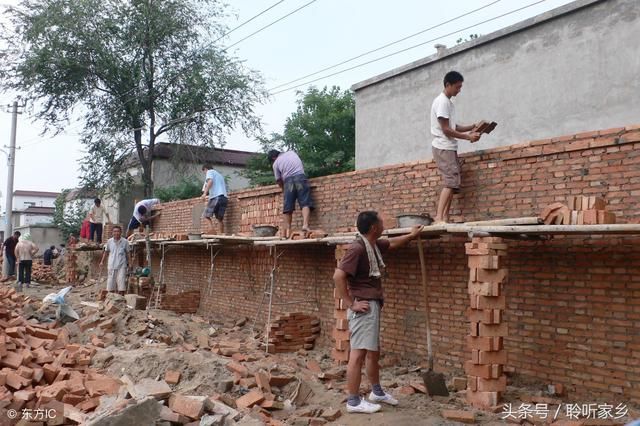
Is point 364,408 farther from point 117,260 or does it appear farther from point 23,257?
point 23,257

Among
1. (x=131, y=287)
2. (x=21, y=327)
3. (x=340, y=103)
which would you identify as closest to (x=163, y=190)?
(x=340, y=103)

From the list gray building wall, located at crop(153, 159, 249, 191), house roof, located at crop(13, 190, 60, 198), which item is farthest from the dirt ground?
house roof, located at crop(13, 190, 60, 198)

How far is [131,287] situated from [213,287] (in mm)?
2514

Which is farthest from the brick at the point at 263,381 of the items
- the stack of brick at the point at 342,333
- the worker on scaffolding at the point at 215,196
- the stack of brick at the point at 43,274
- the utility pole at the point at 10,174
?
the utility pole at the point at 10,174

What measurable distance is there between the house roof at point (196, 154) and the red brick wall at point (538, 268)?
13.8 meters

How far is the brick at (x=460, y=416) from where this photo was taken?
485 centimetres

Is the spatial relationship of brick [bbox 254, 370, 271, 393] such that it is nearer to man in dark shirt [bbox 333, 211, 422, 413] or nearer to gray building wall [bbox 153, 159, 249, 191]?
man in dark shirt [bbox 333, 211, 422, 413]

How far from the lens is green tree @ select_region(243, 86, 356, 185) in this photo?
19.8 meters

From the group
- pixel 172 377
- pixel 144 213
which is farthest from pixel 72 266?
pixel 172 377

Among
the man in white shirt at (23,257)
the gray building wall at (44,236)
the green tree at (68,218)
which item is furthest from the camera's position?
the gray building wall at (44,236)

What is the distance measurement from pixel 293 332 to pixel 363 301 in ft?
12.9

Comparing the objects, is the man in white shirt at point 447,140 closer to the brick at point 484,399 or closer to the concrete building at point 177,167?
the brick at point 484,399

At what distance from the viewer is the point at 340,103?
830 inches

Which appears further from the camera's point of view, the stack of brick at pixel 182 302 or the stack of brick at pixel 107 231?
the stack of brick at pixel 107 231
